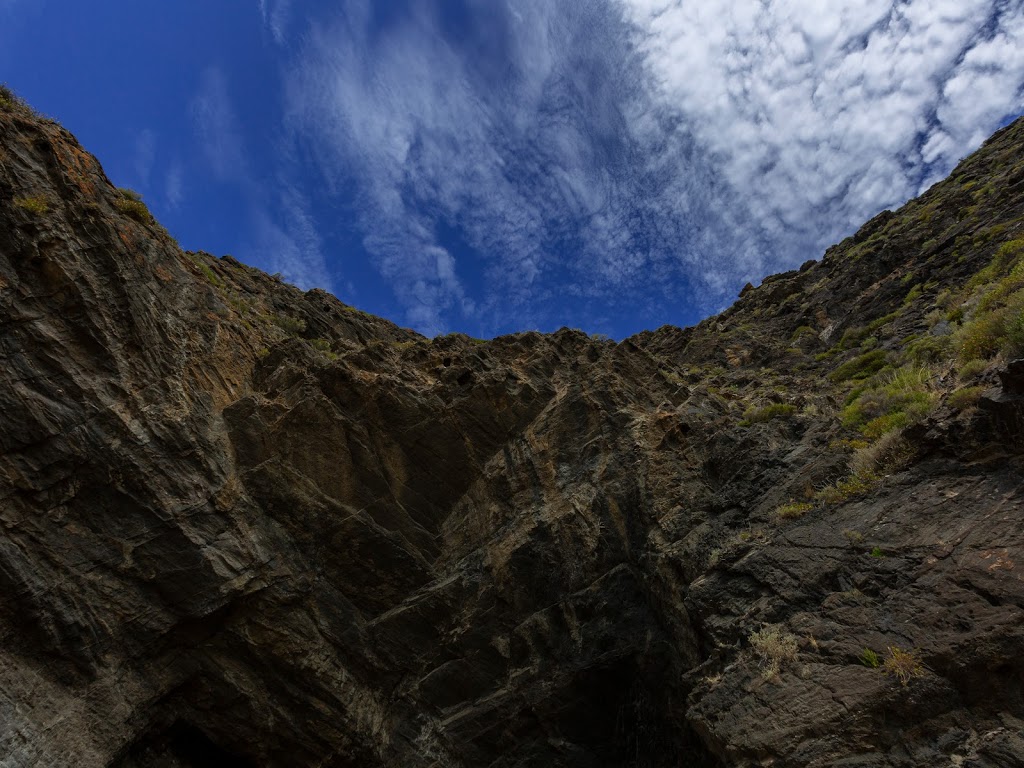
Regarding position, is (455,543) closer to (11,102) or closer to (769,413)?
(769,413)

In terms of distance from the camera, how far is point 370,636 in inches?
580

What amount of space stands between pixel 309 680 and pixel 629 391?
12.6 m

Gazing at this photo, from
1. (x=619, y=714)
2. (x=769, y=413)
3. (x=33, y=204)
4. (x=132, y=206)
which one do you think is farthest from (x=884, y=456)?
(x=132, y=206)

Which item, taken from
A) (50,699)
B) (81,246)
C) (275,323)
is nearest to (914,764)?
(50,699)

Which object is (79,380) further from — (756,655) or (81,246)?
(756,655)

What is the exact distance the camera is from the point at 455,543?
1603 cm

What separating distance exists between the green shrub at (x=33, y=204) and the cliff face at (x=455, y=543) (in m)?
0.10

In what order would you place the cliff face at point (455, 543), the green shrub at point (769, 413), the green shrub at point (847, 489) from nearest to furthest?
1. the cliff face at point (455, 543)
2. the green shrub at point (847, 489)
3. the green shrub at point (769, 413)

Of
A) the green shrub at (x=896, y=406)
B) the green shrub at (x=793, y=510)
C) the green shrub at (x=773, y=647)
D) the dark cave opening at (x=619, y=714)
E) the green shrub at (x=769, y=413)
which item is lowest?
the dark cave opening at (x=619, y=714)

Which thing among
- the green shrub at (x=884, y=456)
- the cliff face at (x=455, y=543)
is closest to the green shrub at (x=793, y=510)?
the cliff face at (x=455, y=543)

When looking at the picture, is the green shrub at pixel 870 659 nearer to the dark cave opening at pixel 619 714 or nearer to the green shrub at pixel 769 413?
the dark cave opening at pixel 619 714

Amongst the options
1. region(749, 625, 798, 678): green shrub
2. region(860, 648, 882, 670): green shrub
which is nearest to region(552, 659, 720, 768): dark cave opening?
region(749, 625, 798, 678): green shrub

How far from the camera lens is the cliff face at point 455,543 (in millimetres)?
8977

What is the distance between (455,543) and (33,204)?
44.4 feet
